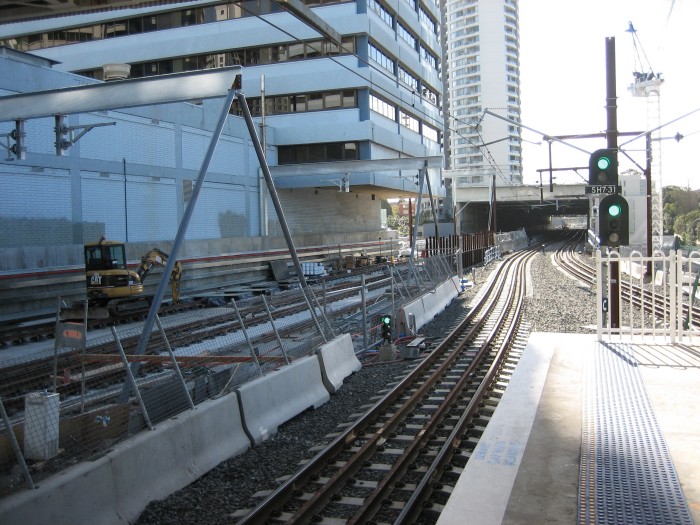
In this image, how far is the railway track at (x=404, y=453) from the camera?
6359 millimetres

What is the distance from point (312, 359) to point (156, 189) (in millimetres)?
22725

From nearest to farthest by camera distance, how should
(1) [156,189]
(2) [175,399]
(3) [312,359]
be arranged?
(2) [175,399]
(3) [312,359]
(1) [156,189]

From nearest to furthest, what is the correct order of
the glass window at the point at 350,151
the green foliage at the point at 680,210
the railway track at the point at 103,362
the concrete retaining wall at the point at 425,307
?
the railway track at the point at 103,362, the concrete retaining wall at the point at 425,307, the glass window at the point at 350,151, the green foliage at the point at 680,210

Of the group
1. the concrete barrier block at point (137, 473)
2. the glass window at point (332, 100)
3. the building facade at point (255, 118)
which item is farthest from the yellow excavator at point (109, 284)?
the glass window at point (332, 100)

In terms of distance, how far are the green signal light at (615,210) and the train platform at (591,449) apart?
2.63 meters

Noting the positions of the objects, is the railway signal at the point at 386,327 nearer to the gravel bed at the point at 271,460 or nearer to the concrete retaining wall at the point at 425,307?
the concrete retaining wall at the point at 425,307

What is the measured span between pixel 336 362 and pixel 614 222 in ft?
19.0

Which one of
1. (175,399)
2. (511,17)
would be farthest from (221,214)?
(511,17)

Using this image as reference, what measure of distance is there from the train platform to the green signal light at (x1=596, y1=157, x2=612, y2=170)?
3.61 metres

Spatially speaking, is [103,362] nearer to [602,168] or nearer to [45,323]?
[45,323]

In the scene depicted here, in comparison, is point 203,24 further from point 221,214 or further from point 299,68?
point 221,214

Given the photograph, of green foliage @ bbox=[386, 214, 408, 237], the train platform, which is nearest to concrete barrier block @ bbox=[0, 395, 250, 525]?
the train platform

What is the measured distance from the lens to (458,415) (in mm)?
9930

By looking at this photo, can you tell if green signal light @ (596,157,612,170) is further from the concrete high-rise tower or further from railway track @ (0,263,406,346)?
the concrete high-rise tower
